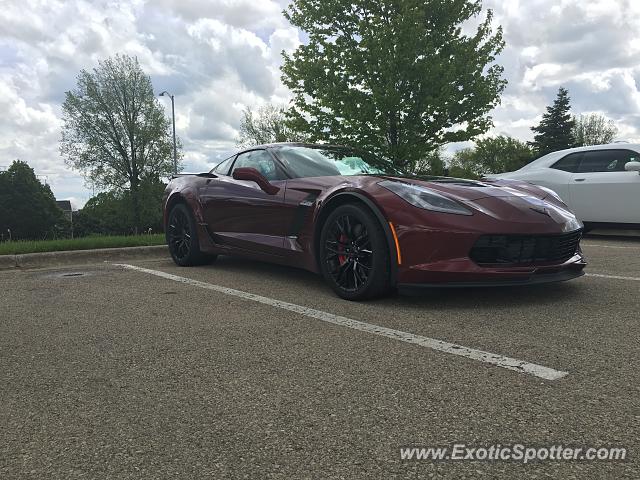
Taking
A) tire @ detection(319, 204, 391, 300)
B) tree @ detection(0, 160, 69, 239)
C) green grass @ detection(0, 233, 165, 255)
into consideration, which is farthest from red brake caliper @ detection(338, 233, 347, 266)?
tree @ detection(0, 160, 69, 239)

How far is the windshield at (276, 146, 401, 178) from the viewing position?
15.0 ft

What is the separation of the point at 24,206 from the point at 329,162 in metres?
52.8

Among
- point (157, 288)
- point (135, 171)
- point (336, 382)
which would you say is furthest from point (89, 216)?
point (336, 382)

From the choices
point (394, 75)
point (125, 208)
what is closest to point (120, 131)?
point (125, 208)

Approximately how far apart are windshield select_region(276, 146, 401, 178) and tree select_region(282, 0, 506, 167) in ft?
31.0

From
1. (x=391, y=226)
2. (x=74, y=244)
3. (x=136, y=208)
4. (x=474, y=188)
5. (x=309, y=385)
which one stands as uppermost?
(x=136, y=208)

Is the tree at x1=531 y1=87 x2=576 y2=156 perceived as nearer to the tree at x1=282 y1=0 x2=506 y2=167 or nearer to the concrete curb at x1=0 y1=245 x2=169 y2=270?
the tree at x1=282 y1=0 x2=506 y2=167

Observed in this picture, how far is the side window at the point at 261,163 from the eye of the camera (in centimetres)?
484

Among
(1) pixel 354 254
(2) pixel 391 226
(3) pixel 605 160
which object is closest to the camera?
(2) pixel 391 226

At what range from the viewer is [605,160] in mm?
8219

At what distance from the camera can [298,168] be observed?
468 cm

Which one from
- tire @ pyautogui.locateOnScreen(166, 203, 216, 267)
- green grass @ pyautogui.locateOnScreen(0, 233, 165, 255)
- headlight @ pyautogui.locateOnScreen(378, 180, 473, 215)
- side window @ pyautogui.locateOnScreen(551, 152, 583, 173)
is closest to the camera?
headlight @ pyautogui.locateOnScreen(378, 180, 473, 215)

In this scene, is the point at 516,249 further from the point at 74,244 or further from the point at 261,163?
the point at 74,244

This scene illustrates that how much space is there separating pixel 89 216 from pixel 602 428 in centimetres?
4660
